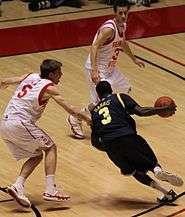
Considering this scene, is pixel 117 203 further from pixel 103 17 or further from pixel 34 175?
pixel 103 17

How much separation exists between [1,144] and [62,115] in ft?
4.03

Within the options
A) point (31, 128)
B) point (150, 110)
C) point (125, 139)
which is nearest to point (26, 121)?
point (31, 128)

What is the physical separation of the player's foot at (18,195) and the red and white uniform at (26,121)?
38 cm

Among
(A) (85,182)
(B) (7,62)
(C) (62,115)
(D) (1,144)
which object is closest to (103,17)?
(B) (7,62)

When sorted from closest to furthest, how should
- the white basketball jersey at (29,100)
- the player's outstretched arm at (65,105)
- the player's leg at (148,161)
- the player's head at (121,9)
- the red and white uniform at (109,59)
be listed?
the player's outstretched arm at (65,105) → the player's leg at (148,161) → the white basketball jersey at (29,100) → the player's head at (121,9) → the red and white uniform at (109,59)

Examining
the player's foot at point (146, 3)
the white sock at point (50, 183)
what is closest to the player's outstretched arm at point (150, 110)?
the white sock at point (50, 183)

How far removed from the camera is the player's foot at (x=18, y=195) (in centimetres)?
775

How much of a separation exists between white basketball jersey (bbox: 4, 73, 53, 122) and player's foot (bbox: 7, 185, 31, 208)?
70 cm

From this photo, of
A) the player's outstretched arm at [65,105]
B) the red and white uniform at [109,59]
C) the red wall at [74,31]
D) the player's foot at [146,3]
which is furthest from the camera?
the player's foot at [146,3]

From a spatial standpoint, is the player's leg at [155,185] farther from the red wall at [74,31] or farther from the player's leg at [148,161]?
the red wall at [74,31]

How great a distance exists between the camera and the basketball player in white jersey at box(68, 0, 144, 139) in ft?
31.3

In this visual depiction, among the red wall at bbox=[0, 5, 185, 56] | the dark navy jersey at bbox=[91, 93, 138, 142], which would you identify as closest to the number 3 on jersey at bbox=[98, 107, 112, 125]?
the dark navy jersey at bbox=[91, 93, 138, 142]

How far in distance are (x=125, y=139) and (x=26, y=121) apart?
100cm

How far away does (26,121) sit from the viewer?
7.87 metres
